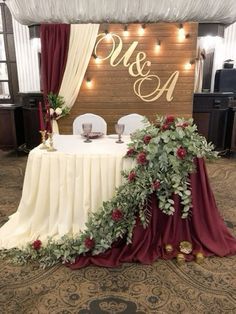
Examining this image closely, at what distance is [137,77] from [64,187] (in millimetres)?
2710

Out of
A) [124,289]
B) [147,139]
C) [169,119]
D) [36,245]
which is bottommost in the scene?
[124,289]

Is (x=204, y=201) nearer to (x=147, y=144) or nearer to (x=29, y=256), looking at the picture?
(x=147, y=144)

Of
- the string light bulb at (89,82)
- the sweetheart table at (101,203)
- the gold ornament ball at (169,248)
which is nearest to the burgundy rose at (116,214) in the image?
the sweetheart table at (101,203)

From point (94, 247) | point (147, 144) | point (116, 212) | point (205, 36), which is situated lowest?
point (94, 247)

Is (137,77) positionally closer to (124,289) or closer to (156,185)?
(156,185)

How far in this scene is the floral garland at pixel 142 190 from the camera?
6.27ft

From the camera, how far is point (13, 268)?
2.02 meters

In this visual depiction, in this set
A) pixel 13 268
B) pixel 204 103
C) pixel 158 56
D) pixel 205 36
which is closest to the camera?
pixel 13 268

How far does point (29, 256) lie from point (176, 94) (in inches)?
130

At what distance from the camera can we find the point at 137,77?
14.0 feet

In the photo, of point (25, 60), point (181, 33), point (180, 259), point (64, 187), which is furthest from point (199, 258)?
point (25, 60)

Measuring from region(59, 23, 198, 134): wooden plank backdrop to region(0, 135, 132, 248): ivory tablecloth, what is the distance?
7.18ft

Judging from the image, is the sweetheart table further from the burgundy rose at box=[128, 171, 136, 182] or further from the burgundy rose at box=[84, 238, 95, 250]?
the burgundy rose at box=[128, 171, 136, 182]

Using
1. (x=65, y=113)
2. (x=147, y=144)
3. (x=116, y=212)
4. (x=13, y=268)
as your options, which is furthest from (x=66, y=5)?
(x=65, y=113)
